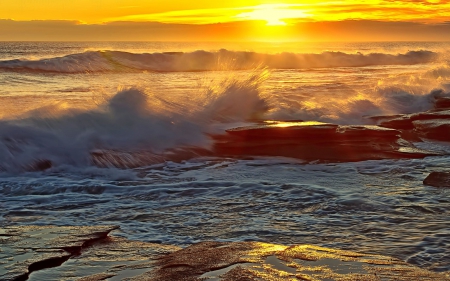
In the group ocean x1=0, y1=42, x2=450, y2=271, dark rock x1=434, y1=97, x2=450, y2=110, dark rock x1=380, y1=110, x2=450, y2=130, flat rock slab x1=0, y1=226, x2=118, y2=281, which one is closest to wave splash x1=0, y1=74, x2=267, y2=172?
ocean x1=0, y1=42, x2=450, y2=271

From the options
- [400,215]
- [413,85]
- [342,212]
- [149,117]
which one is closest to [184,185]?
[342,212]

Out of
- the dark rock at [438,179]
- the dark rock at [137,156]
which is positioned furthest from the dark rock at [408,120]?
the dark rock at [438,179]

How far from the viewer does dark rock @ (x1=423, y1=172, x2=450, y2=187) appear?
704 centimetres

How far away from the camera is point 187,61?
130 ft

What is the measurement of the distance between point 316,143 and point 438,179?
2.72 m

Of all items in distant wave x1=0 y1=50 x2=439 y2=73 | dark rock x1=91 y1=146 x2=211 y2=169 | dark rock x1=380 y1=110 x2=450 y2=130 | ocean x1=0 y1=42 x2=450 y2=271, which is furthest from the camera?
distant wave x1=0 y1=50 x2=439 y2=73

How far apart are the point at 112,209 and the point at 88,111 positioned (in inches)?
188

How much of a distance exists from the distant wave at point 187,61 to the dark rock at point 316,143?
22661mm

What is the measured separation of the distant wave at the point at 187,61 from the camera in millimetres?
31688

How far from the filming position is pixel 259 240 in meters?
4.97

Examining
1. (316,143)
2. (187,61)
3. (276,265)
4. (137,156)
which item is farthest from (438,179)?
(187,61)

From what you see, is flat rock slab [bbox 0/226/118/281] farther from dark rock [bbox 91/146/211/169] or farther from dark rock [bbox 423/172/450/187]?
dark rock [bbox 423/172/450/187]

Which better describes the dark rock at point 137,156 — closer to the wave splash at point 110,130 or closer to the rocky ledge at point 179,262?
the wave splash at point 110,130

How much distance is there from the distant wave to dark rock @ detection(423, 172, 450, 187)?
25982mm
